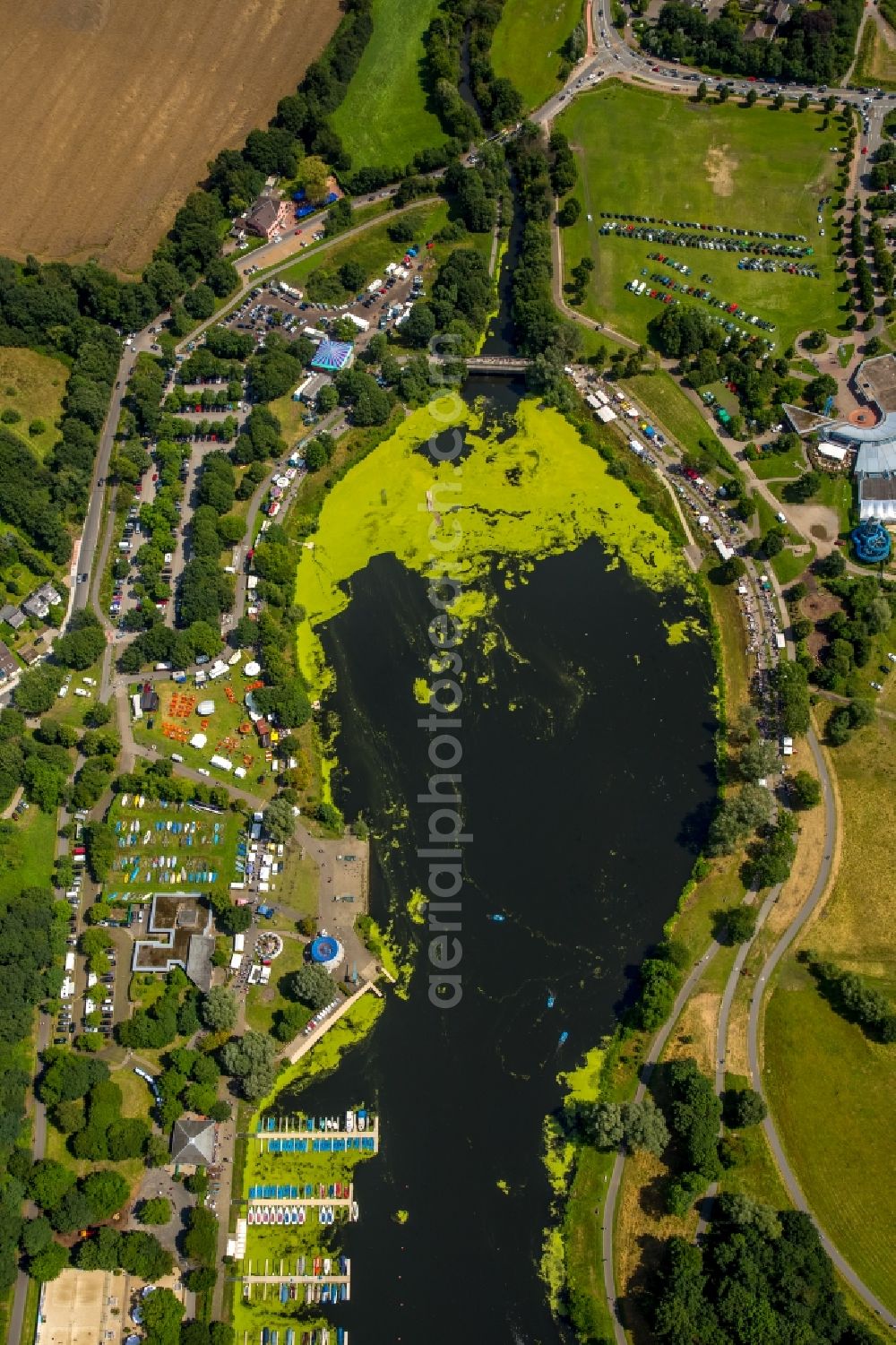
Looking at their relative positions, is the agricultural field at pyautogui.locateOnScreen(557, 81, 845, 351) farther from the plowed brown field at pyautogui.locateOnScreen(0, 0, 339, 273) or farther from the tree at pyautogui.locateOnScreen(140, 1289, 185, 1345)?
the tree at pyautogui.locateOnScreen(140, 1289, 185, 1345)

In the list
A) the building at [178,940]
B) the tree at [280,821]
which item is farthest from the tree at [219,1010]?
the tree at [280,821]

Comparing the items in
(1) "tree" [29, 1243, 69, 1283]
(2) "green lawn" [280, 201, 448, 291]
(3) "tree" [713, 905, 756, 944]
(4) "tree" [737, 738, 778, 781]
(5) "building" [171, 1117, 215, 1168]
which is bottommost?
(1) "tree" [29, 1243, 69, 1283]

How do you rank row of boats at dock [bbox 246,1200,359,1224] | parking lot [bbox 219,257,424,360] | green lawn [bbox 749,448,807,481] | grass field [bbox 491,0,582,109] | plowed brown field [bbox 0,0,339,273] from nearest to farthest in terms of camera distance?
1. row of boats at dock [bbox 246,1200,359,1224]
2. green lawn [bbox 749,448,807,481]
3. parking lot [bbox 219,257,424,360]
4. plowed brown field [bbox 0,0,339,273]
5. grass field [bbox 491,0,582,109]

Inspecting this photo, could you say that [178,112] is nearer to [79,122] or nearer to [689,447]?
[79,122]

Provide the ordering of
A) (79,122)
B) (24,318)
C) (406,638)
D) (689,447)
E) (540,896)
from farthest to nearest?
(79,122) → (24,318) → (689,447) → (406,638) → (540,896)

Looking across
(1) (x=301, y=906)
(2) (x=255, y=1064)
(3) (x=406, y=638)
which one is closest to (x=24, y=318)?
(3) (x=406, y=638)

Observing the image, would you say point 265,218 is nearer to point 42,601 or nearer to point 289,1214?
point 42,601

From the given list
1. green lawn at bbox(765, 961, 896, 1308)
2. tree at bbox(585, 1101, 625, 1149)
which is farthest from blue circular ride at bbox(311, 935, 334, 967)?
green lawn at bbox(765, 961, 896, 1308)

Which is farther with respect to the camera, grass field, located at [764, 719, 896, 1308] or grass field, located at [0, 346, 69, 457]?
grass field, located at [0, 346, 69, 457]
